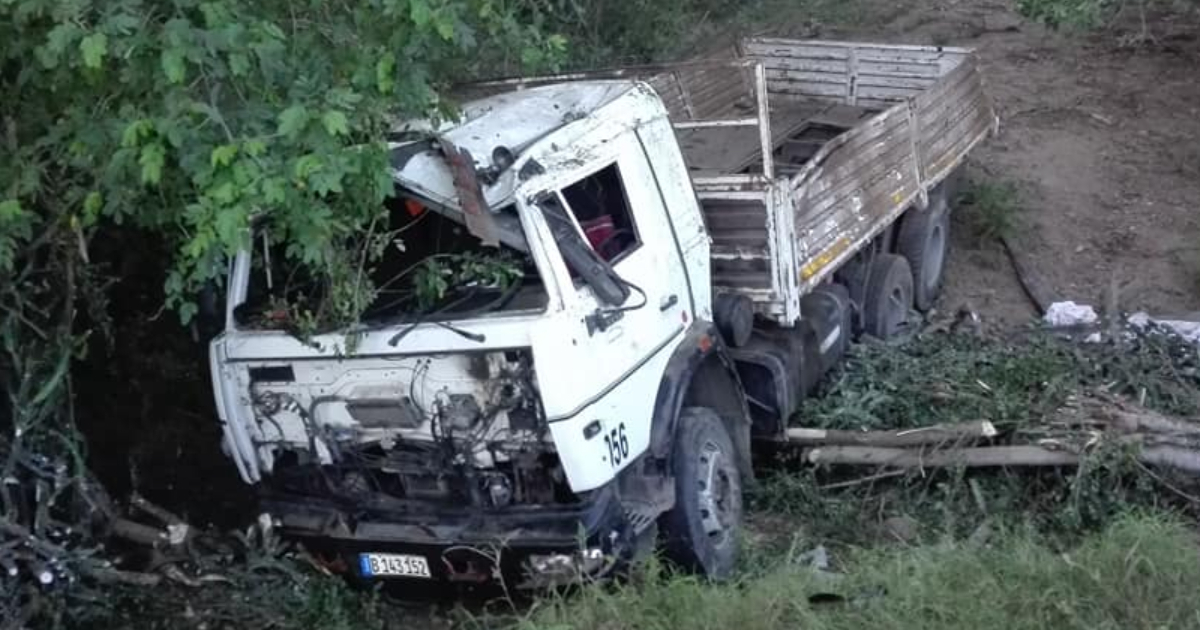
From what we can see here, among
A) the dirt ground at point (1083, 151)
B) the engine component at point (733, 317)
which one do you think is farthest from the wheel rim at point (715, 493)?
the dirt ground at point (1083, 151)

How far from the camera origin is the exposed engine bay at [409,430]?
6.39 m

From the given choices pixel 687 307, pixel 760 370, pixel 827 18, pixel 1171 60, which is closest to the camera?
pixel 687 307

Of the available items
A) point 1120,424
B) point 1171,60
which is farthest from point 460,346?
point 1171,60

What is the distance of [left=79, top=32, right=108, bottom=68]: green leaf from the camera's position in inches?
201

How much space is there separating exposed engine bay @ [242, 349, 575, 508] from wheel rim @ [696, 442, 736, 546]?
88 centimetres

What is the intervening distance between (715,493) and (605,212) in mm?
1372

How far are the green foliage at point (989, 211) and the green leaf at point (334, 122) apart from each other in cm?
758

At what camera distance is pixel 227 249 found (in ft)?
18.0

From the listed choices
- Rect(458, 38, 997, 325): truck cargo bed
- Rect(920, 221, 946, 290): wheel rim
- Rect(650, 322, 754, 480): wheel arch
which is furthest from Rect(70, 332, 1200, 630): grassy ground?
Rect(920, 221, 946, 290): wheel rim

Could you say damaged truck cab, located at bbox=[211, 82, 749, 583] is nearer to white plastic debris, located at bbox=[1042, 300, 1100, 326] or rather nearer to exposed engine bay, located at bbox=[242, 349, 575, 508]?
exposed engine bay, located at bbox=[242, 349, 575, 508]

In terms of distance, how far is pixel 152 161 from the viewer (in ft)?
17.4

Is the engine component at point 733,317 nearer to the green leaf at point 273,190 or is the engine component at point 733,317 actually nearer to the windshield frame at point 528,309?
the windshield frame at point 528,309

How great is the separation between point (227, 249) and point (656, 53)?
27.2 feet

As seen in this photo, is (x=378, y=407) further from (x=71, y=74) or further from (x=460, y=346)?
(x=71, y=74)
